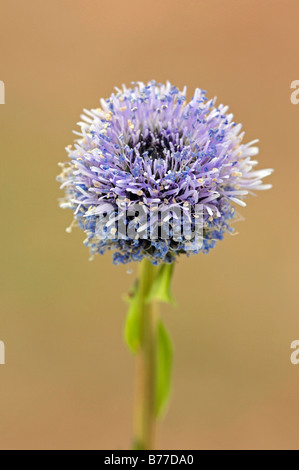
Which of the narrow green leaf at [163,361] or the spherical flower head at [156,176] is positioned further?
the narrow green leaf at [163,361]

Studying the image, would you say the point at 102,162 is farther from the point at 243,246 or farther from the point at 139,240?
the point at 243,246

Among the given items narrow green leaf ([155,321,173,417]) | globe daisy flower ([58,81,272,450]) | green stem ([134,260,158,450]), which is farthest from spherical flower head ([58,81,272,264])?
narrow green leaf ([155,321,173,417])

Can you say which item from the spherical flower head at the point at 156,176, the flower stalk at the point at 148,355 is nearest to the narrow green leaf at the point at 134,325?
the flower stalk at the point at 148,355

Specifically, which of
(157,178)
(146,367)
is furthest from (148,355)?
(157,178)

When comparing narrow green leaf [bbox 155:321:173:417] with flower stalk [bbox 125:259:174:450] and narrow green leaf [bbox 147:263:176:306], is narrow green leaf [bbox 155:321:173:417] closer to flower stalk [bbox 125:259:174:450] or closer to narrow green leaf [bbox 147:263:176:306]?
flower stalk [bbox 125:259:174:450]

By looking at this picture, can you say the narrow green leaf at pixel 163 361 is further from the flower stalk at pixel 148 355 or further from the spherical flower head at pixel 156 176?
the spherical flower head at pixel 156 176

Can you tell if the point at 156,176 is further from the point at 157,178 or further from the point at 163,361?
the point at 163,361

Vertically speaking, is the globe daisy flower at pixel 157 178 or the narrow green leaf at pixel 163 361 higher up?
the globe daisy flower at pixel 157 178
